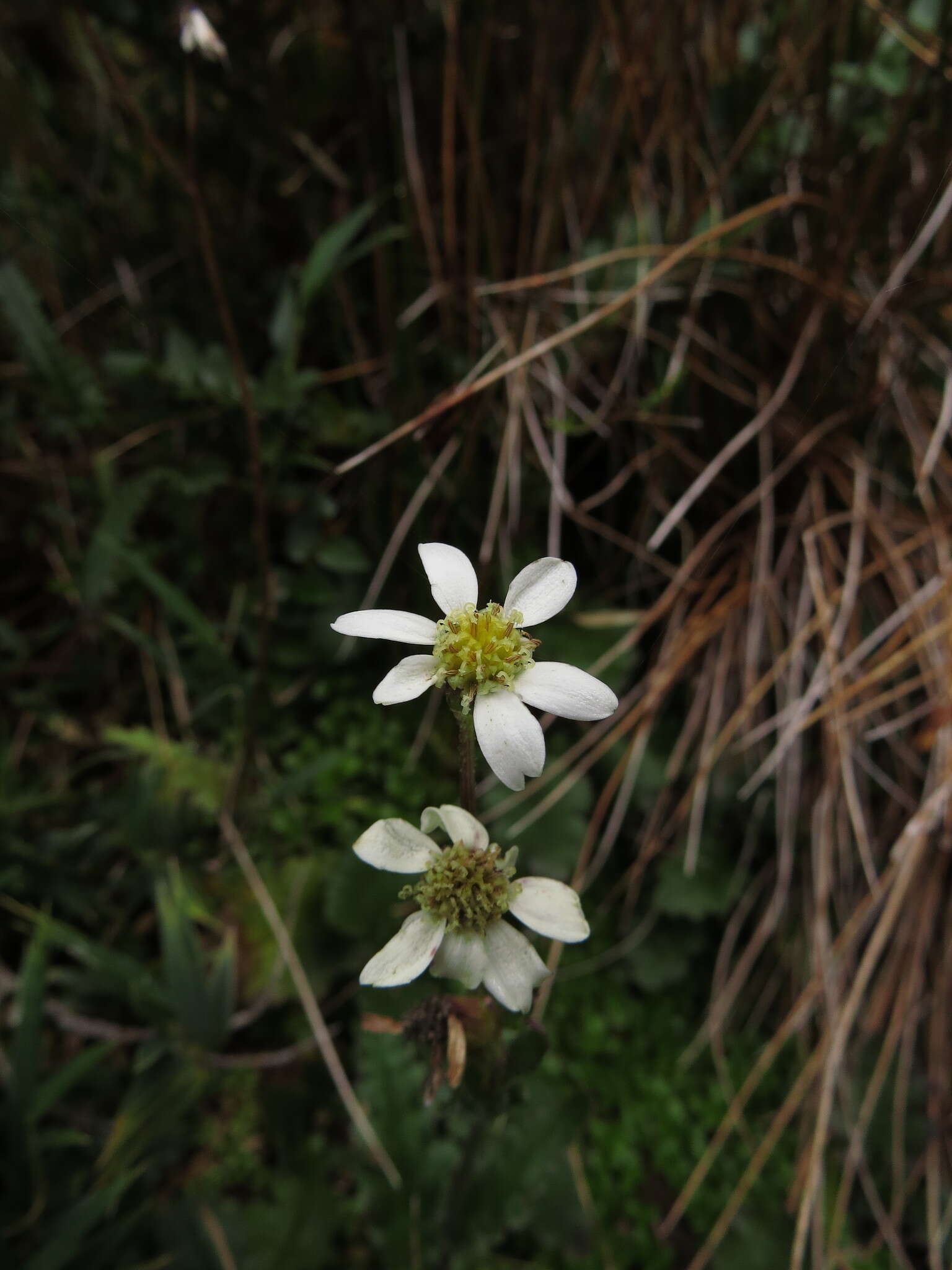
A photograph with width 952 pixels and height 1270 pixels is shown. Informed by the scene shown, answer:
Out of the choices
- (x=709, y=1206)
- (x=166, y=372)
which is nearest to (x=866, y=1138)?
(x=709, y=1206)

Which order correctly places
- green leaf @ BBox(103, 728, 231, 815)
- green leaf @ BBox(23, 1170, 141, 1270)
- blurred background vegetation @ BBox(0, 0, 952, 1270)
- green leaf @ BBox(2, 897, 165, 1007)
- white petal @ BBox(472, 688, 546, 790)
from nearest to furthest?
white petal @ BBox(472, 688, 546, 790)
green leaf @ BBox(23, 1170, 141, 1270)
green leaf @ BBox(2, 897, 165, 1007)
blurred background vegetation @ BBox(0, 0, 952, 1270)
green leaf @ BBox(103, 728, 231, 815)

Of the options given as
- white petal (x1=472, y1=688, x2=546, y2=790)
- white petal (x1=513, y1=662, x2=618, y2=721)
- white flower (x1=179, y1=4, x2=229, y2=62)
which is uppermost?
white flower (x1=179, y1=4, x2=229, y2=62)

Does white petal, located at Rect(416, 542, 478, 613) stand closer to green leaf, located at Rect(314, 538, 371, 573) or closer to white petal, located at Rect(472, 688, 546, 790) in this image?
white petal, located at Rect(472, 688, 546, 790)

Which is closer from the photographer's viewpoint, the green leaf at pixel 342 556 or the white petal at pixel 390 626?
the white petal at pixel 390 626

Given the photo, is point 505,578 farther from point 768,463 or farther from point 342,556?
point 768,463

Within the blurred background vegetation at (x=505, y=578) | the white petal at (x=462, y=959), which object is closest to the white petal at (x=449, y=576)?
the white petal at (x=462, y=959)

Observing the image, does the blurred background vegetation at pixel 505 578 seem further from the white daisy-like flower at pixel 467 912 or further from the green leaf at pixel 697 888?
the white daisy-like flower at pixel 467 912

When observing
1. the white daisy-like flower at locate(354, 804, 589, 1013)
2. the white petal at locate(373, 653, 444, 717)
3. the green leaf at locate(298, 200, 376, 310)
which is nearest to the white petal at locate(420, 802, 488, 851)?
the white daisy-like flower at locate(354, 804, 589, 1013)

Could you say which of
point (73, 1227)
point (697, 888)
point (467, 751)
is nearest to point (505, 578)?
point (697, 888)
